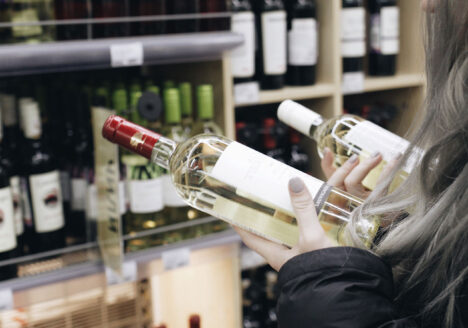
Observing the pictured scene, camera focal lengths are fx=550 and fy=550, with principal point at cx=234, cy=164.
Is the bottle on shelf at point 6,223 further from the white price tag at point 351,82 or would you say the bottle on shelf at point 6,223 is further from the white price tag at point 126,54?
the white price tag at point 351,82

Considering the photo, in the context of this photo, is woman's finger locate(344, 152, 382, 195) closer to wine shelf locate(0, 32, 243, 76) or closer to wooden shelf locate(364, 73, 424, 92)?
wine shelf locate(0, 32, 243, 76)

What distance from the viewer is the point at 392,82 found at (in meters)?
2.03

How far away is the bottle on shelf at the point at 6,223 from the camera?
1.21 metres

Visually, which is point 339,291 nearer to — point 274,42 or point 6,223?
point 6,223

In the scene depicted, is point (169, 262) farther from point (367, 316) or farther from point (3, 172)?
point (367, 316)

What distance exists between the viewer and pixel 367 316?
24.4 inches

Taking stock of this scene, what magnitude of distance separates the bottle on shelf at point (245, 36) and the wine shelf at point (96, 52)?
0.23m

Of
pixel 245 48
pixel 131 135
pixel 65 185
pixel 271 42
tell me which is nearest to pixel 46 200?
pixel 65 185

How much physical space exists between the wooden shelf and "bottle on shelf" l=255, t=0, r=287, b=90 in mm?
378

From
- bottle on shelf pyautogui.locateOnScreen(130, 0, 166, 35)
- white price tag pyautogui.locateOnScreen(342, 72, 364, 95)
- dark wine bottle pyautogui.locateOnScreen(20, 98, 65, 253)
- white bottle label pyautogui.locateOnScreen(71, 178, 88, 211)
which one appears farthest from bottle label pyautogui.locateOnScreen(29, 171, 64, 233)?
white price tag pyautogui.locateOnScreen(342, 72, 364, 95)

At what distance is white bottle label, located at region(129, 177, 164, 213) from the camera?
4.51 feet

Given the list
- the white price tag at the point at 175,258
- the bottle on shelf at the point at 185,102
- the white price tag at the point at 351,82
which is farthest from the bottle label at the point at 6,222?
the white price tag at the point at 351,82

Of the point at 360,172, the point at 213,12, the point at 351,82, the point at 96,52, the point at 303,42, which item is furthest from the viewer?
the point at 351,82

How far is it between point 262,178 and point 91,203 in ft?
2.66
